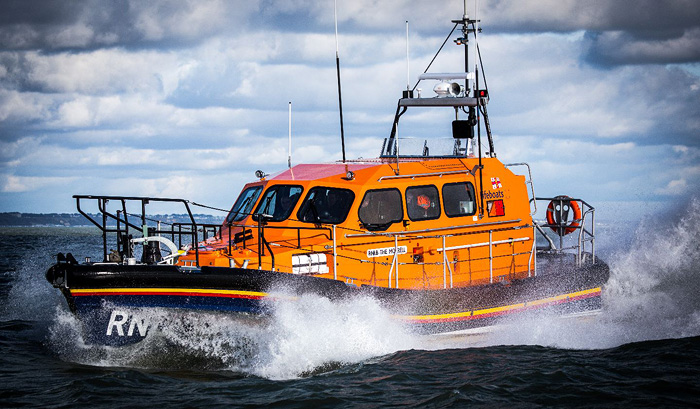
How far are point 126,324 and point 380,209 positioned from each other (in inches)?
131

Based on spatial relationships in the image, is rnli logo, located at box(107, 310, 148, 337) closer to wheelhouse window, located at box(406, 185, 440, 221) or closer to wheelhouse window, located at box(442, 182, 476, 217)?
wheelhouse window, located at box(406, 185, 440, 221)

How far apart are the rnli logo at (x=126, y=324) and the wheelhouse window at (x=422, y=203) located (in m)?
3.52

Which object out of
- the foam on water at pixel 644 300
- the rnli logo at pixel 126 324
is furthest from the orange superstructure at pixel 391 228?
the rnli logo at pixel 126 324

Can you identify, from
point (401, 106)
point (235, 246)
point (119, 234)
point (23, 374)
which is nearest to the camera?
point (23, 374)

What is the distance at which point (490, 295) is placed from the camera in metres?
9.61

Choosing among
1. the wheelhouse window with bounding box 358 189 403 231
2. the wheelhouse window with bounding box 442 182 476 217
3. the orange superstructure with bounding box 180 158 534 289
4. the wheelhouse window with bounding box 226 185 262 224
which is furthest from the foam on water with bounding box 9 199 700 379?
the wheelhouse window with bounding box 226 185 262 224

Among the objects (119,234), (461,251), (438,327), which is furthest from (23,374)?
(461,251)

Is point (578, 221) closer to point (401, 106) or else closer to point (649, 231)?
point (649, 231)

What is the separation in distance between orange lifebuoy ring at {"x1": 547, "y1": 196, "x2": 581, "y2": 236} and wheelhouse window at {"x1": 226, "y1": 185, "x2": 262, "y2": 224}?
4.34 metres

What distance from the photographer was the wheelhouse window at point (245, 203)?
33.8ft

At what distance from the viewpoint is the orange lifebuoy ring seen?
1116 centimetres

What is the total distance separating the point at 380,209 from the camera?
9500 mm

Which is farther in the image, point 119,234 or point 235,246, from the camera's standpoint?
point 235,246

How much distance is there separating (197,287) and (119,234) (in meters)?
1.52
